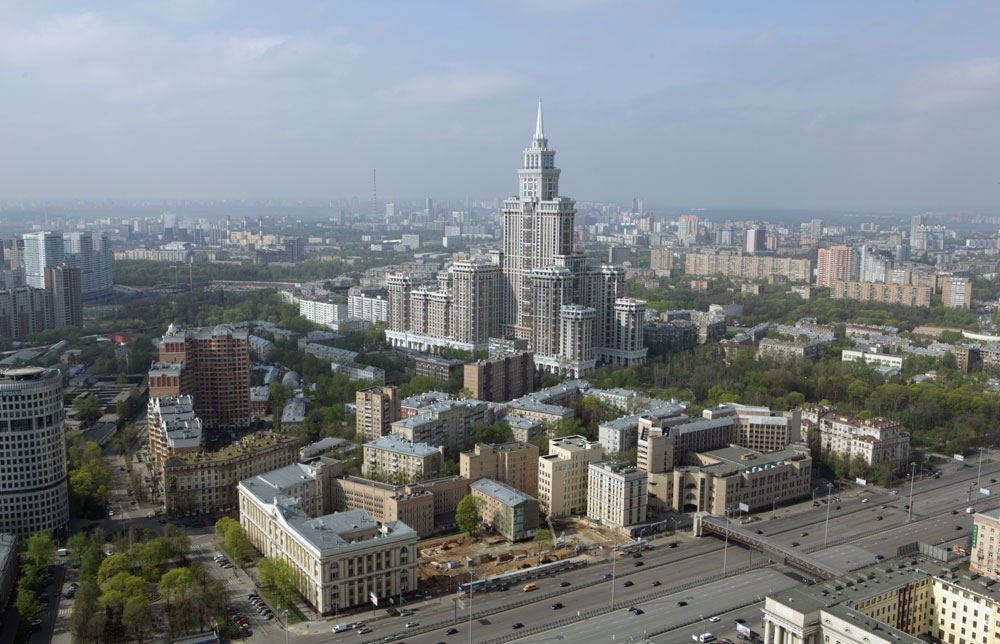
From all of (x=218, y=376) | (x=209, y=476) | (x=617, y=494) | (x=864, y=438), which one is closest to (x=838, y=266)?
(x=864, y=438)

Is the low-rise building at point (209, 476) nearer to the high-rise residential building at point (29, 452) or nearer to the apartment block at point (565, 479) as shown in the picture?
the high-rise residential building at point (29, 452)

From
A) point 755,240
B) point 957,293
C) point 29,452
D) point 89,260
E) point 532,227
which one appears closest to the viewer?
point 29,452

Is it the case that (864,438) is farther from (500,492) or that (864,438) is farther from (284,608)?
(284,608)

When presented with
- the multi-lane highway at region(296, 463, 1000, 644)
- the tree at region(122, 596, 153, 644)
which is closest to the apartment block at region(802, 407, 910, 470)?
the multi-lane highway at region(296, 463, 1000, 644)

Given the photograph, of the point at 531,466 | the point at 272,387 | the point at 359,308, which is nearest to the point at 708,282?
the point at 359,308

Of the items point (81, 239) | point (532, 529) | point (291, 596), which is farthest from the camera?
point (81, 239)

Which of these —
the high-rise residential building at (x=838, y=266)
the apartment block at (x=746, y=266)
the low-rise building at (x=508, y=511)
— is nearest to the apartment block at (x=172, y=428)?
the low-rise building at (x=508, y=511)

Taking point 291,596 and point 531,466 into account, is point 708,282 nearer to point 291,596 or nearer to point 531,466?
point 531,466
